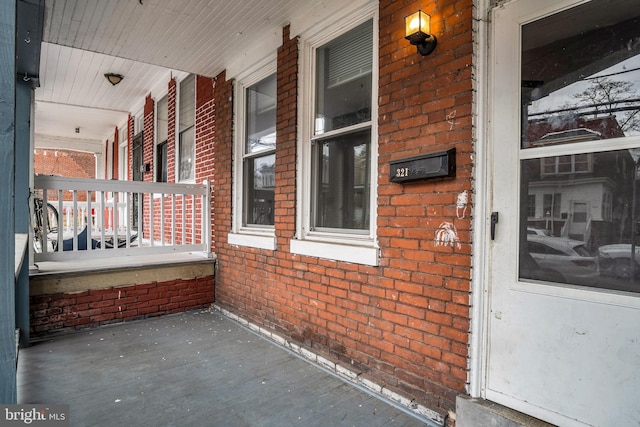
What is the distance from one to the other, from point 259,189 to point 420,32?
2.38 m

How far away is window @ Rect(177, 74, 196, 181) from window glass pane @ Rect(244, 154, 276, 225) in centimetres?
151

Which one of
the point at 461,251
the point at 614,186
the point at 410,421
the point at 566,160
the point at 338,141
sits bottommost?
the point at 410,421

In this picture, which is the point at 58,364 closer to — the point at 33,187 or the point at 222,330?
the point at 222,330

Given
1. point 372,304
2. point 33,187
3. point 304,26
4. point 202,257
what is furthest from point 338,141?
point 33,187

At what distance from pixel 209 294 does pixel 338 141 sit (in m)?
2.62

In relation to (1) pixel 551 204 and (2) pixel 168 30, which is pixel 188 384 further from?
(2) pixel 168 30

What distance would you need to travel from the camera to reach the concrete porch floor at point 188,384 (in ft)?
7.04

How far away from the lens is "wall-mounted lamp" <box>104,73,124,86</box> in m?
6.02

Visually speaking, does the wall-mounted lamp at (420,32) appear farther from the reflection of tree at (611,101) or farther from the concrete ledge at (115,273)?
the concrete ledge at (115,273)

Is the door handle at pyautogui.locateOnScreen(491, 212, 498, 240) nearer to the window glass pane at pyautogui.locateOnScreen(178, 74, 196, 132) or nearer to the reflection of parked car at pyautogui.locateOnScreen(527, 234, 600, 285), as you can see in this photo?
the reflection of parked car at pyautogui.locateOnScreen(527, 234, 600, 285)

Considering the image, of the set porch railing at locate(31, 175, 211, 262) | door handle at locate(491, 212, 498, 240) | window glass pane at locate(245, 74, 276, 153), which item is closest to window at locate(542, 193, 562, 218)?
door handle at locate(491, 212, 498, 240)

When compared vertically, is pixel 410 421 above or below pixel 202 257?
below

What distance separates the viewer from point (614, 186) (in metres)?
1.55

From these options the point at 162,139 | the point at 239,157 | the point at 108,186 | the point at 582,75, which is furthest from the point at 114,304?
the point at 582,75
